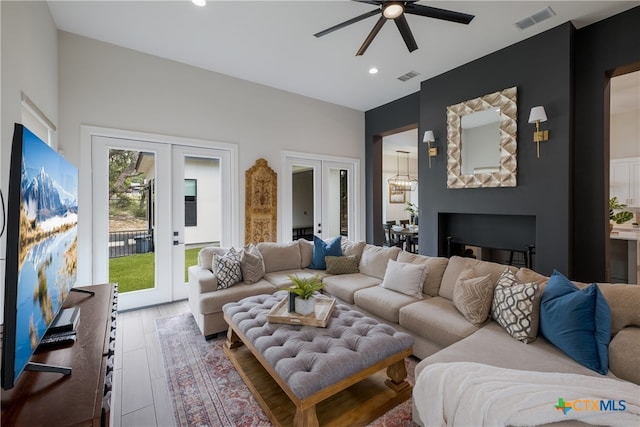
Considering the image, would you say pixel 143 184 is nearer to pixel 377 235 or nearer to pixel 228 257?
pixel 228 257

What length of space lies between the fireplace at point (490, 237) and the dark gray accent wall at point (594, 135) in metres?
0.51

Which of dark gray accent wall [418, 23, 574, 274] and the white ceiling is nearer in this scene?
the white ceiling

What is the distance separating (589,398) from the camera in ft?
4.21

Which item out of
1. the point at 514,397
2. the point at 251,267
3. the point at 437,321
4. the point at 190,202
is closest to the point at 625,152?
the point at 437,321

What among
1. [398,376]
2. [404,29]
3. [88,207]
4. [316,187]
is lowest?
[398,376]

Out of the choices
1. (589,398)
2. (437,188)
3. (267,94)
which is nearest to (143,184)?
(267,94)

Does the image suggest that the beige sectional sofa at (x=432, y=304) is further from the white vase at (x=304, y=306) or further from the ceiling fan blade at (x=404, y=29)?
the ceiling fan blade at (x=404, y=29)

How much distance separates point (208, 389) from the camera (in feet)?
7.17

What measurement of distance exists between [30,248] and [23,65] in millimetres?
1995

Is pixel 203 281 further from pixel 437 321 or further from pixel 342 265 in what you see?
pixel 437 321

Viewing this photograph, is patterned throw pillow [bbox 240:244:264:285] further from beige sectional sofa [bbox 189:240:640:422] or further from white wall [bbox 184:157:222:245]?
white wall [bbox 184:157:222:245]

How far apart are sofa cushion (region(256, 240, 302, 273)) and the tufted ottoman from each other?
1504 millimetres

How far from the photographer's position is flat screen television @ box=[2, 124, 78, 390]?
894 millimetres

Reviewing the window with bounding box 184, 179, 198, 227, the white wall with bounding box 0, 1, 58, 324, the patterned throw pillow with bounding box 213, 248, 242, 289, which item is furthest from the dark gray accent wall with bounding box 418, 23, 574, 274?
the white wall with bounding box 0, 1, 58, 324
